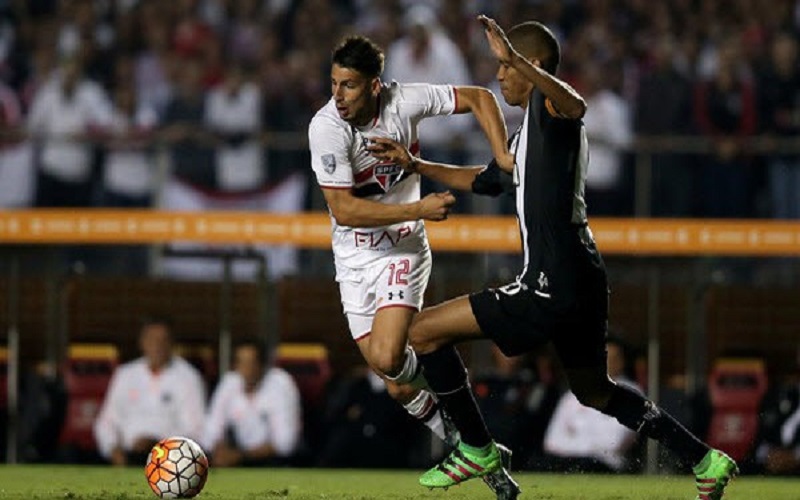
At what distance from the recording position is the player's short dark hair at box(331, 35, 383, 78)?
999cm

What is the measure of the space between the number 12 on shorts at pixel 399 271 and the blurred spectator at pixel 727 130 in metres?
6.50

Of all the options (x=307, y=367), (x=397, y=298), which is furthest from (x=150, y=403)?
(x=397, y=298)

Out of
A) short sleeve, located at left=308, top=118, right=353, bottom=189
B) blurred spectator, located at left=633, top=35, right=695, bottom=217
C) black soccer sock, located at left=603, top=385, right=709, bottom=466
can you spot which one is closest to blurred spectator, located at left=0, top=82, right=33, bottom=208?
blurred spectator, located at left=633, top=35, right=695, bottom=217

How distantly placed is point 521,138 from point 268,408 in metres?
6.33

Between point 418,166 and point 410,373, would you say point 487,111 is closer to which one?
point 418,166

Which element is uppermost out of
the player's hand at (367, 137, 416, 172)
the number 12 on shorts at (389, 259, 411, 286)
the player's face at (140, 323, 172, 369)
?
the player's hand at (367, 137, 416, 172)

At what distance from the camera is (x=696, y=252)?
50.7 feet

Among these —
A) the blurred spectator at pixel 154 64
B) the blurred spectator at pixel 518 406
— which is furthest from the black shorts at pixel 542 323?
the blurred spectator at pixel 154 64

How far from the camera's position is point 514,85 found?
9289mm

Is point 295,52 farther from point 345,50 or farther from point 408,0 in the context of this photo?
point 345,50

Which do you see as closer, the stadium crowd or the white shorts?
the white shorts

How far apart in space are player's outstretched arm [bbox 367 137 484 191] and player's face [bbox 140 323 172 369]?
547 cm

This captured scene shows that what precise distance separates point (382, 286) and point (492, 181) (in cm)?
94

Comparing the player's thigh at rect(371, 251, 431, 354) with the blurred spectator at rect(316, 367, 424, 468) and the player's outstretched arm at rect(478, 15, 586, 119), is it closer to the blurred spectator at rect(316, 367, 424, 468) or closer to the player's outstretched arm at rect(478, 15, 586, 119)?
the player's outstretched arm at rect(478, 15, 586, 119)
